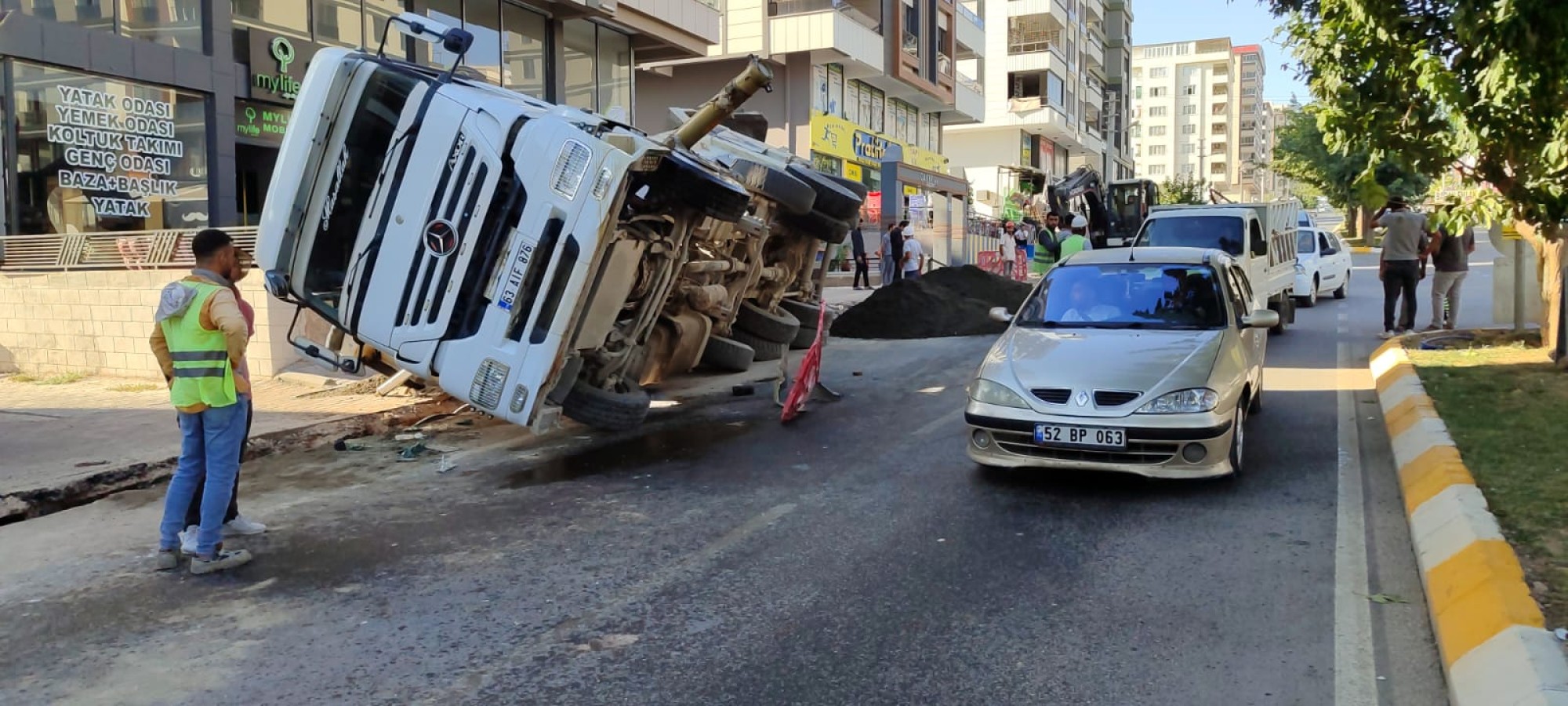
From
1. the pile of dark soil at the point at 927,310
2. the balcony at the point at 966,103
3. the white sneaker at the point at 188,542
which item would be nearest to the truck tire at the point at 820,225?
the pile of dark soil at the point at 927,310

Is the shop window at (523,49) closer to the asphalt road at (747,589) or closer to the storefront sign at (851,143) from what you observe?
the storefront sign at (851,143)

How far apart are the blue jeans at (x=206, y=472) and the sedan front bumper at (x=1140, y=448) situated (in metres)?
4.09

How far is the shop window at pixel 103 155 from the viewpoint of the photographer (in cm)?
1353

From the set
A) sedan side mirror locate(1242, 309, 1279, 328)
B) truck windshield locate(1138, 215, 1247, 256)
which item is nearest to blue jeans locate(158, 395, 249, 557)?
sedan side mirror locate(1242, 309, 1279, 328)

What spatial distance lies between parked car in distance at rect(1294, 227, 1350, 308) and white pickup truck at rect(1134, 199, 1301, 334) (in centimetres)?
303

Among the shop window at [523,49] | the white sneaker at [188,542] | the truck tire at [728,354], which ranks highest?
the shop window at [523,49]

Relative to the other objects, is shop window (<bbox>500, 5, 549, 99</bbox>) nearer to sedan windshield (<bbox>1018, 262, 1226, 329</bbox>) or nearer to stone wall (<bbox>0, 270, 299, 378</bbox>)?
stone wall (<bbox>0, 270, 299, 378</bbox>)

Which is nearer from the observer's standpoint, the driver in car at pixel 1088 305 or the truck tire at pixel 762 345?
the driver in car at pixel 1088 305

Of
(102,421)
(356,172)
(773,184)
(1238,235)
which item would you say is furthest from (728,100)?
A: (1238,235)

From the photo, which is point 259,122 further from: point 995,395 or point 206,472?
point 995,395

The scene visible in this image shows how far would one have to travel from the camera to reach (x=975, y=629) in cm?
436

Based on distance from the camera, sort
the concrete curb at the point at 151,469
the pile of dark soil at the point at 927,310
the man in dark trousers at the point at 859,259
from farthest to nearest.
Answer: the man in dark trousers at the point at 859,259 → the pile of dark soil at the point at 927,310 → the concrete curb at the point at 151,469

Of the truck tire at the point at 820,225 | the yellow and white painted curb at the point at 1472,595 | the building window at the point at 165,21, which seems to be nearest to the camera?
the yellow and white painted curb at the point at 1472,595

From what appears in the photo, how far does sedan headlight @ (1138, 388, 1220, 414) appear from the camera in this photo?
622 centimetres
